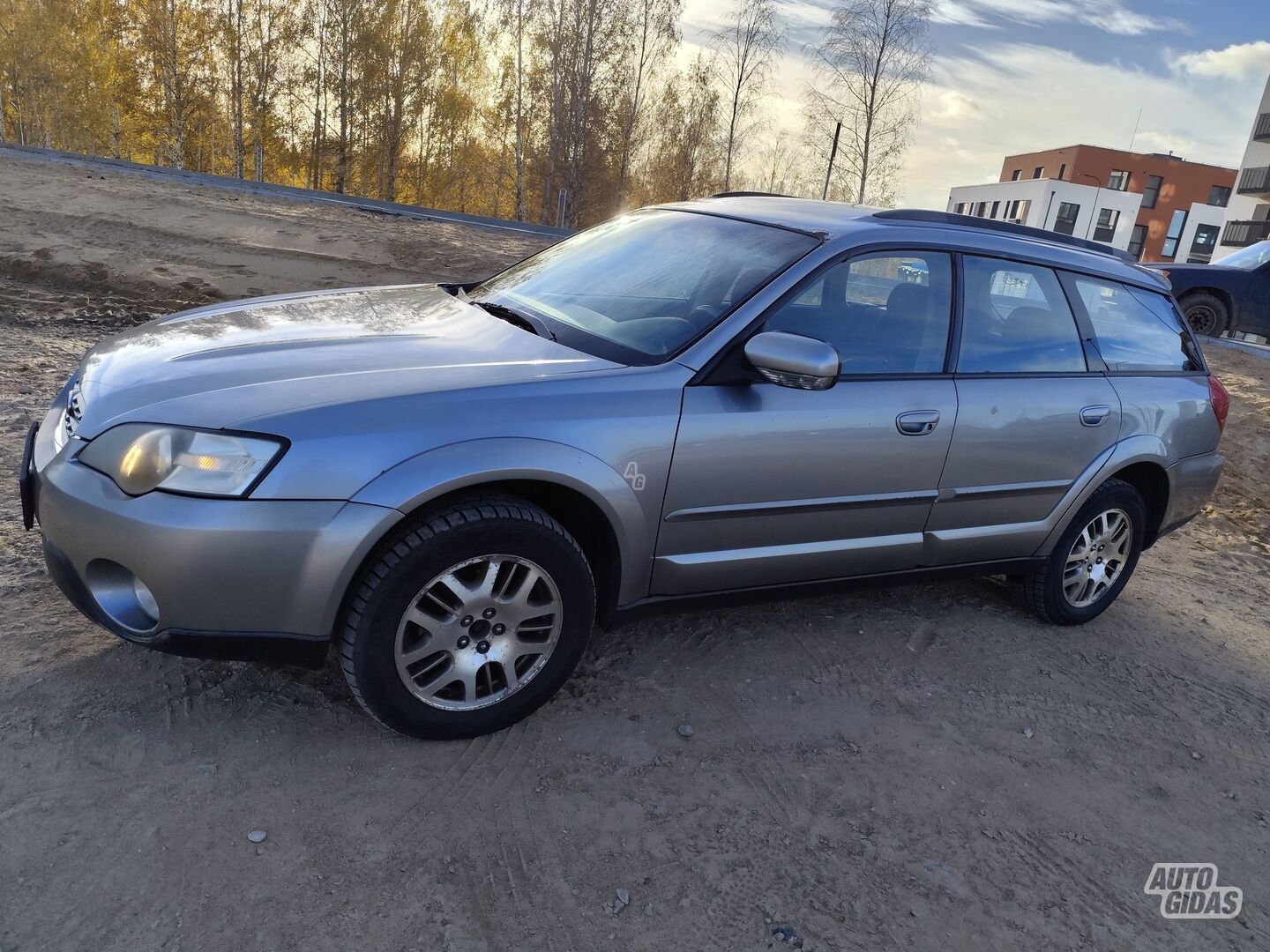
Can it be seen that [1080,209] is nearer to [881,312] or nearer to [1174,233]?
[1174,233]

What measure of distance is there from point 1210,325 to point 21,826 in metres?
15.1

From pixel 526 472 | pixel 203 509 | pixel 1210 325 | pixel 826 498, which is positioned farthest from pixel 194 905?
pixel 1210 325

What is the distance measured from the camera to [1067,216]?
6112 cm

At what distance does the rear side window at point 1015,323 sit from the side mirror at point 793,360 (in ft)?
3.10

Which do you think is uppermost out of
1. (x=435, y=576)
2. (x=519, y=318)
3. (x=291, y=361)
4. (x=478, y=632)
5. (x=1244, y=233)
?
(x=1244, y=233)

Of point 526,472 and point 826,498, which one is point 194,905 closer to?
point 526,472

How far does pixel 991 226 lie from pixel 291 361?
2.99 m

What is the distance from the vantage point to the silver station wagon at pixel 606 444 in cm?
239

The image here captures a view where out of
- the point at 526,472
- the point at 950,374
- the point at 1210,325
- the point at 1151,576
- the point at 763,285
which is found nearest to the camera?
the point at 526,472

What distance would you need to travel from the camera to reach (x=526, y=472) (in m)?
2.61

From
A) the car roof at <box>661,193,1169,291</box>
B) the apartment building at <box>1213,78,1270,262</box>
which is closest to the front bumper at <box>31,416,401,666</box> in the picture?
the car roof at <box>661,193,1169,291</box>

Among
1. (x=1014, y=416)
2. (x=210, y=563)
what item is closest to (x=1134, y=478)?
(x=1014, y=416)

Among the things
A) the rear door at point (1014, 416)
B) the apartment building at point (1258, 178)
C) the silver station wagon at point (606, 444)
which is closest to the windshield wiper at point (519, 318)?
the silver station wagon at point (606, 444)

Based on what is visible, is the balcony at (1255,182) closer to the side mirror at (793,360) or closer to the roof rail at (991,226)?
the roof rail at (991,226)
